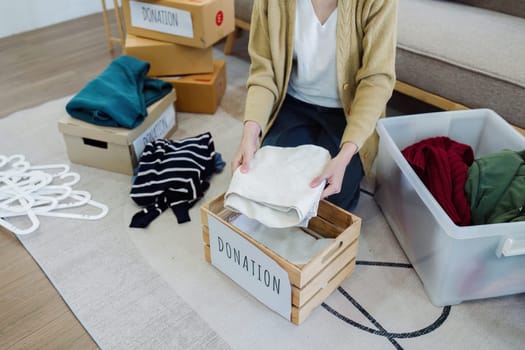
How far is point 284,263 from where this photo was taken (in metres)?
0.94

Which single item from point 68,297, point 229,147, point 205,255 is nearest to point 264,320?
point 205,255

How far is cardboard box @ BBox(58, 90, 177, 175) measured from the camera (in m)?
1.42

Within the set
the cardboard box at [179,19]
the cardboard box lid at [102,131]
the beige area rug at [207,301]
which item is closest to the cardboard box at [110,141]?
the cardboard box lid at [102,131]

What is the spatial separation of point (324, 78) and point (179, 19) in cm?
71

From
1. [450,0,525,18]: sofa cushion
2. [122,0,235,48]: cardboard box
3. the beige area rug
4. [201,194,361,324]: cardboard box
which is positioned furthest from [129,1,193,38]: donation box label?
[450,0,525,18]: sofa cushion

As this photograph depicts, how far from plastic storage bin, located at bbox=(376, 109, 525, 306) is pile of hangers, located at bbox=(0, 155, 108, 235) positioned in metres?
0.82

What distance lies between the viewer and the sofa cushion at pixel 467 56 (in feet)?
4.23

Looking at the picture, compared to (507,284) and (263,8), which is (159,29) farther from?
(507,284)

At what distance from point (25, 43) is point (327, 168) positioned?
207cm

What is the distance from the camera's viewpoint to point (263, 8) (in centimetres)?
114

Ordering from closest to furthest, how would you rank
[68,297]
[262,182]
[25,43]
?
[262,182] < [68,297] < [25,43]

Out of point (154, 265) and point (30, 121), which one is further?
point (30, 121)

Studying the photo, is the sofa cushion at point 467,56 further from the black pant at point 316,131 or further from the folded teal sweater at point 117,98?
the folded teal sweater at point 117,98

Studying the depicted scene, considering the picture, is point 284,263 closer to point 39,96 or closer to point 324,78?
point 324,78
